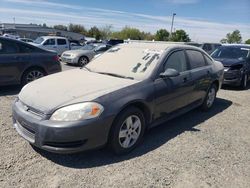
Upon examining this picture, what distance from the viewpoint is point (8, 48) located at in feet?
21.7

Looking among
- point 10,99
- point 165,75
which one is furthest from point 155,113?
point 10,99

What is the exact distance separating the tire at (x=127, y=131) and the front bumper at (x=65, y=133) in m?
0.14

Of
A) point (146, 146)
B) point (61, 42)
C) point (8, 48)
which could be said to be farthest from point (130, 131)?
point (61, 42)

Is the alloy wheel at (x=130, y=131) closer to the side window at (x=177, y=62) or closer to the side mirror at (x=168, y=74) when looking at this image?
the side mirror at (x=168, y=74)

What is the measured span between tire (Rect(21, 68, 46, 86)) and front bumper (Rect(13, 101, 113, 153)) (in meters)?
3.84

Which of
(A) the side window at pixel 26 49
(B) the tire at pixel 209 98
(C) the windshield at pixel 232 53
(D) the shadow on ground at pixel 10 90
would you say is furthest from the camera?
(C) the windshield at pixel 232 53

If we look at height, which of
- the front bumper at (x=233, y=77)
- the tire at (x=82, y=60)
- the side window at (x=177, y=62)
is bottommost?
the tire at (x=82, y=60)

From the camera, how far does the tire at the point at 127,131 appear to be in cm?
343

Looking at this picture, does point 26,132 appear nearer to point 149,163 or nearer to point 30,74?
point 149,163

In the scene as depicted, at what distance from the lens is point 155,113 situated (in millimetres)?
4066

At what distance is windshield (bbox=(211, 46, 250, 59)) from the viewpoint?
9.92 meters

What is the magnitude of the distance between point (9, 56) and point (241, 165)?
19.0ft

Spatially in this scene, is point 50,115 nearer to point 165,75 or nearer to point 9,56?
point 165,75

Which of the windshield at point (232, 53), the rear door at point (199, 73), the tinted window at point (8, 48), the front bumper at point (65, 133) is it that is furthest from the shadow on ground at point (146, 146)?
the windshield at point (232, 53)
